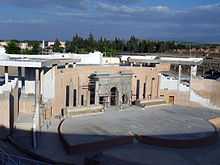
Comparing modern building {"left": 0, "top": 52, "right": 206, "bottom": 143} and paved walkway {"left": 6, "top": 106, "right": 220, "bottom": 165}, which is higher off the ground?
modern building {"left": 0, "top": 52, "right": 206, "bottom": 143}

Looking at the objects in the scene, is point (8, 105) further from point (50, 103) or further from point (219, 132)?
point (219, 132)

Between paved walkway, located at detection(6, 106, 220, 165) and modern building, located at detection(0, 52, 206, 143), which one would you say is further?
modern building, located at detection(0, 52, 206, 143)

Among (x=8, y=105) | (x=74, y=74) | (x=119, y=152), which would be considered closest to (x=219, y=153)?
(x=119, y=152)

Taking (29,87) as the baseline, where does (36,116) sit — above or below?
below

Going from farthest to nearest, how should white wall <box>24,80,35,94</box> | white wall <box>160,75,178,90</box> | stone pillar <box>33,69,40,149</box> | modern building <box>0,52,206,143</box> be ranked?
white wall <box>160,75,178,90</box> → white wall <box>24,80,35,94</box> → modern building <box>0,52,206,143</box> → stone pillar <box>33,69,40,149</box>

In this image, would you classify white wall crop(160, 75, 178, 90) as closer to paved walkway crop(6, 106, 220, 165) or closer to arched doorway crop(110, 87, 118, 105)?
arched doorway crop(110, 87, 118, 105)

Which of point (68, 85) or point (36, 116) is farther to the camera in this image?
point (68, 85)

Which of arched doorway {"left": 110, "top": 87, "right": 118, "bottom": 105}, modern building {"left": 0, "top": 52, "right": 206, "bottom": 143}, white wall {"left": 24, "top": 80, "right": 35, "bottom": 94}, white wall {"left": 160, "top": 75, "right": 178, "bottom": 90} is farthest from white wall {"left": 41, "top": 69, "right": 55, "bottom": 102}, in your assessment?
white wall {"left": 160, "top": 75, "right": 178, "bottom": 90}

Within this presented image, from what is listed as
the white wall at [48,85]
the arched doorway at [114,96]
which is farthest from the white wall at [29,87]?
the arched doorway at [114,96]

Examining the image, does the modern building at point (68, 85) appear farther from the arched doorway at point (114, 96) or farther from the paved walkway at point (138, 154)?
the paved walkway at point (138, 154)

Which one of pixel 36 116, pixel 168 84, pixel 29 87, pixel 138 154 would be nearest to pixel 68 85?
pixel 29 87

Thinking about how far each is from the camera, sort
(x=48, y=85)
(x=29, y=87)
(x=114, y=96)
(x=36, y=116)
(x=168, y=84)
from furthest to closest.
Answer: (x=168, y=84), (x=114, y=96), (x=48, y=85), (x=29, y=87), (x=36, y=116)

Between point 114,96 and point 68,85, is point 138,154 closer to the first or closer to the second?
point 68,85

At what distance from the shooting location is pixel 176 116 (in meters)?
18.6
